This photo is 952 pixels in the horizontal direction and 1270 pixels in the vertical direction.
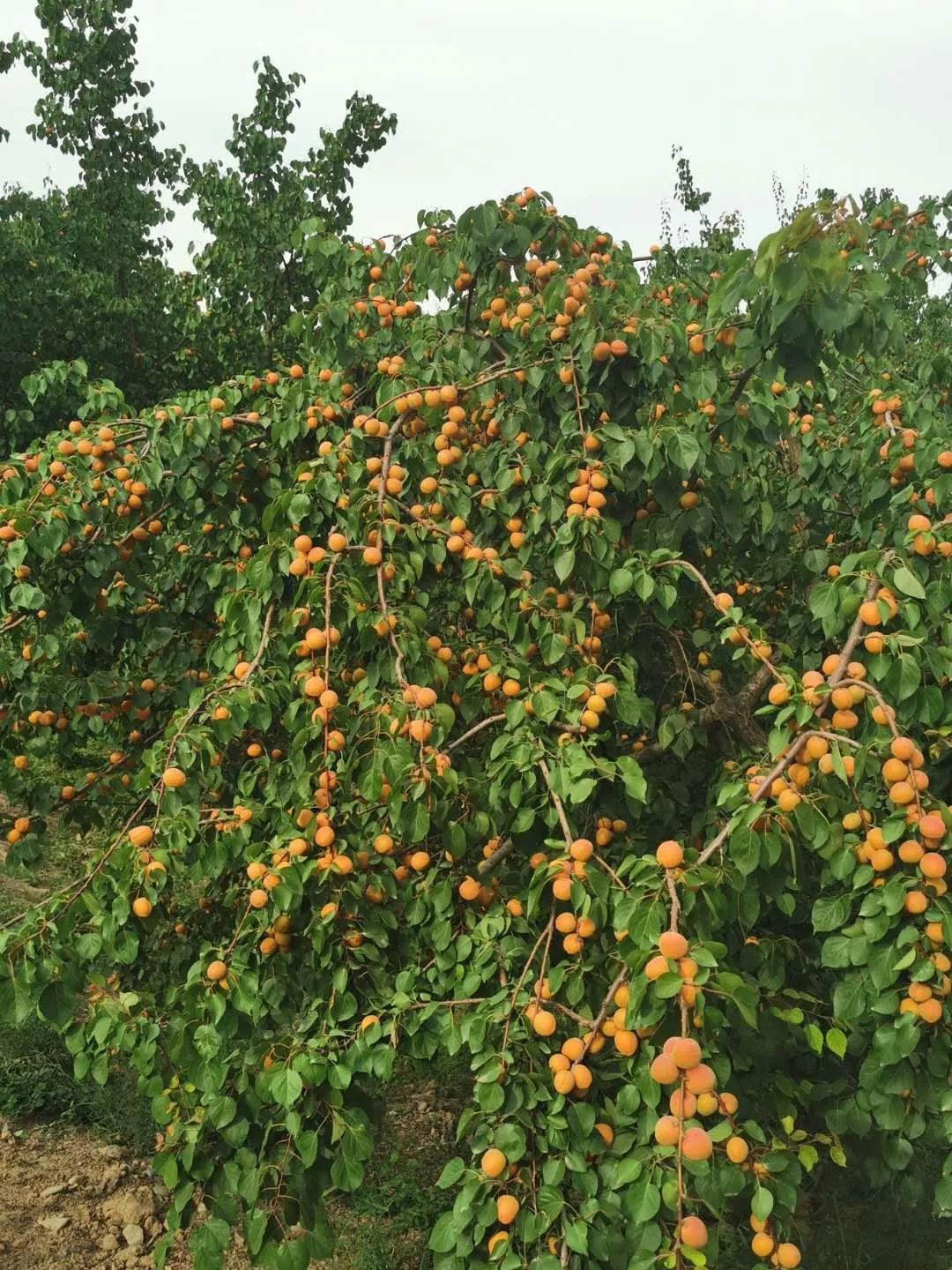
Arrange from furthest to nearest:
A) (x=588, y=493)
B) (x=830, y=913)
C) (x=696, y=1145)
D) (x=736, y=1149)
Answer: (x=588, y=493)
(x=830, y=913)
(x=736, y=1149)
(x=696, y=1145)

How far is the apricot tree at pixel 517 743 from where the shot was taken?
6.24 ft

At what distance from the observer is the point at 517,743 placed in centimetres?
227

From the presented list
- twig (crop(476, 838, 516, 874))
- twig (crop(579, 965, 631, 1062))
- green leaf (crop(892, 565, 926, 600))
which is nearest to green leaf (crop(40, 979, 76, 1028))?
twig (crop(476, 838, 516, 874))

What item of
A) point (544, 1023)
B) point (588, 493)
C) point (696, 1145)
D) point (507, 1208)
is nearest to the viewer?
point (696, 1145)

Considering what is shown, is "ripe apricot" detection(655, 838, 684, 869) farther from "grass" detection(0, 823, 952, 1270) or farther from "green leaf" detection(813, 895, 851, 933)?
"grass" detection(0, 823, 952, 1270)

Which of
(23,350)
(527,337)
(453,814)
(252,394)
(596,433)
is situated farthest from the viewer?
(23,350)

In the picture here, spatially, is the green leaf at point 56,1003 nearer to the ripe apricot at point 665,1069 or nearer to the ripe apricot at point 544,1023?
the ripe apricot at point 544,1023

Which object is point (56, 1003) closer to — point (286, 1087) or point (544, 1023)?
point (286, 1087)

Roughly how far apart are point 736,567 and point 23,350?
6943mm

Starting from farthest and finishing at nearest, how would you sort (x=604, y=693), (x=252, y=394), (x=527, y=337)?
1. (x=252, y=394)
2. (x=527, y=337)
3. (x=604, y=693)

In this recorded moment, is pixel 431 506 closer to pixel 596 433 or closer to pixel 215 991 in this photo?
pixel 596 433

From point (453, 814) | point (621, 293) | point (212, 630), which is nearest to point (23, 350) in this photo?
point (212, 630)

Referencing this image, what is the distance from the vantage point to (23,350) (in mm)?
8359

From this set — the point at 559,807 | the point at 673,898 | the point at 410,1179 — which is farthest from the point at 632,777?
the point at 410,1179
